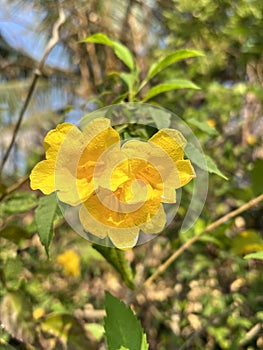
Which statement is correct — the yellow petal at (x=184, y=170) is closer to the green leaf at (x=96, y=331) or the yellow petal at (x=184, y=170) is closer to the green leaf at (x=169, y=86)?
the green leaf at (x=169, y=86)

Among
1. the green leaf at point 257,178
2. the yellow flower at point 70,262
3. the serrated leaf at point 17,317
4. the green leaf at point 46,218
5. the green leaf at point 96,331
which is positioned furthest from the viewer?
the yellow flower at point 70,262

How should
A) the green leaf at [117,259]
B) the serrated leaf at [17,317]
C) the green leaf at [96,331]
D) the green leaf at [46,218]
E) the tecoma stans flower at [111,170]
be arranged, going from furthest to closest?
the green leaf at [96,331]
the serrated leaf at [17,317]
the green leaf at [117,259]
the green leaf at [46,218]
the tecoma stans flower at [111,170]

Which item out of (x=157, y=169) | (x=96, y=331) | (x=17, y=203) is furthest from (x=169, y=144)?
(x=96, y=331)

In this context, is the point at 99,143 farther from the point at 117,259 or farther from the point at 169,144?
the point at 117,259

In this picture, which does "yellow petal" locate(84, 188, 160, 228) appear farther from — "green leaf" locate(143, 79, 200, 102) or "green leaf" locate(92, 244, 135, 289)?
"green leaf" locate(143, 79, 200, 102)

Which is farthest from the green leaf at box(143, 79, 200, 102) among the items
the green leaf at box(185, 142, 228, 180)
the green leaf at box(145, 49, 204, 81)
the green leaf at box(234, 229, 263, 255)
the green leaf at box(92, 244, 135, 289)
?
the green leaf at box(234, 229, 263, 255)

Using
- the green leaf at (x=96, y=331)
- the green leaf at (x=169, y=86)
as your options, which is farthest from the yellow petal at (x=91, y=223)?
the green leaf at (x=96, y=331)

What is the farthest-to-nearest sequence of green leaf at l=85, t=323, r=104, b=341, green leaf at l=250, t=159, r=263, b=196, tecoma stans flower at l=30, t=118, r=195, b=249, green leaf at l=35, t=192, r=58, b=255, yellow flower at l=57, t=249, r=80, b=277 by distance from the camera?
yellow flower at l=57, t=249, r=80, b=277 → green leaf at l=250, t=159, r=263, b=196 → green leaf at l=85, t=323, r=104, b=341 → green leaf at l=35, t=192, r=58, b=255 → tecoma stans flower at l=30, t=118, r=195, b=249

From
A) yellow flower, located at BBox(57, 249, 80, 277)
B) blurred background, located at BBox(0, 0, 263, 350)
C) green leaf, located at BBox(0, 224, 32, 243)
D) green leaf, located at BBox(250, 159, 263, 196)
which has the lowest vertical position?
yellow flower, located at BBox(57, 249, 80, 277)
